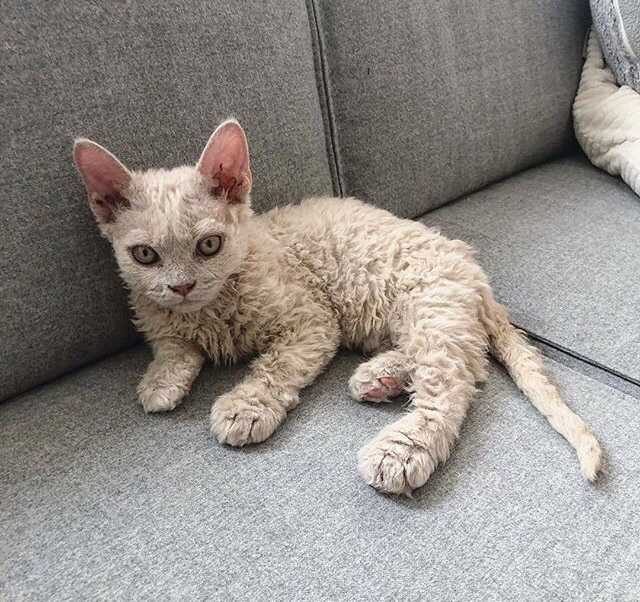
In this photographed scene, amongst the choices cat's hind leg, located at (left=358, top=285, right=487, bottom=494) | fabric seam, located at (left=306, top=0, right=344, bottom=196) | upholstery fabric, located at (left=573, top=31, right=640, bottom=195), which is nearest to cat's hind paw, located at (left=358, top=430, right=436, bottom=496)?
cat's hind leg, located at (left=358, top=285, right=487, bottom=494)

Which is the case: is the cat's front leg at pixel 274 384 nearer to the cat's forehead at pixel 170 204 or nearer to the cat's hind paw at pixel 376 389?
the cat's hind paw at pixel 376 389

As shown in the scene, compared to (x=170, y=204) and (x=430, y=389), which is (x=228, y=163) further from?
(x=430, y=389)

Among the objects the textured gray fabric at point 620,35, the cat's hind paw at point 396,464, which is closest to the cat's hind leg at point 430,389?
the cat's hind paw at point 396,464

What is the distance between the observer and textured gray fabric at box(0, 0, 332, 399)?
0.99m

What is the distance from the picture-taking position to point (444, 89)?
1.52 m

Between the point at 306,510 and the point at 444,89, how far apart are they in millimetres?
1096

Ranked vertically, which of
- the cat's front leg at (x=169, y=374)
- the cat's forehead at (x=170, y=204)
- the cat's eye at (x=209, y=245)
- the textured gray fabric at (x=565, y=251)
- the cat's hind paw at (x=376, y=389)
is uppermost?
the cat's forehead at (x=170, y=204)

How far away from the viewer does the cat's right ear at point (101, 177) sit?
958mm

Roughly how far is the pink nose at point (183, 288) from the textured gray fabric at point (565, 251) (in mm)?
661

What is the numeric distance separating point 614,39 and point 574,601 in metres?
1.42

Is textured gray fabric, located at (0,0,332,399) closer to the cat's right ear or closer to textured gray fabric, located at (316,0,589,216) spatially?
the cat's right ear

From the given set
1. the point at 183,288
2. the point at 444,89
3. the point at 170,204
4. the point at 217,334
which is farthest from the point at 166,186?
the point at 444,89

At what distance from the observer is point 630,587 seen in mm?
770

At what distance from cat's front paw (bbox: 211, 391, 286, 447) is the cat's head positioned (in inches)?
7.4
